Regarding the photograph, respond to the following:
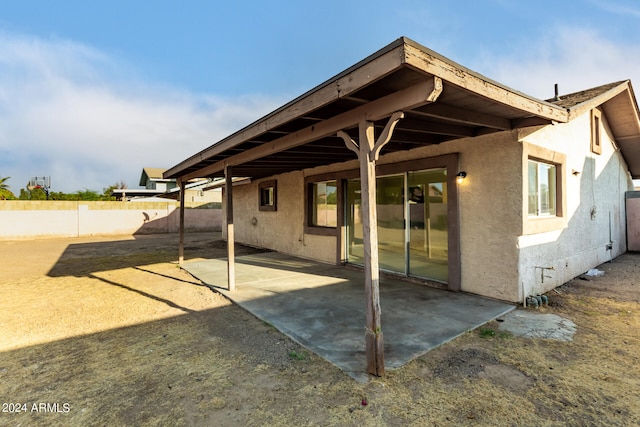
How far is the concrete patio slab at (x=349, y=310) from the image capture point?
320cm

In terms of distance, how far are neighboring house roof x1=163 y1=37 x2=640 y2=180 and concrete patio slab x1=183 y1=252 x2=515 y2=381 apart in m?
2.36

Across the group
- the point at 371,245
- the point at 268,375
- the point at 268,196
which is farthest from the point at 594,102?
the point at 268,196

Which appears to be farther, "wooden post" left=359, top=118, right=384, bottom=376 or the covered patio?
"wooden post" left=359, top=118, right=384, bottom=376

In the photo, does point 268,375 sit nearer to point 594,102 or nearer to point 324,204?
point 324,204

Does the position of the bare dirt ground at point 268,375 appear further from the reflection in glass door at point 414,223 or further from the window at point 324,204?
the window at point 324,204

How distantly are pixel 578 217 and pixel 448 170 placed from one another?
338 centimetres

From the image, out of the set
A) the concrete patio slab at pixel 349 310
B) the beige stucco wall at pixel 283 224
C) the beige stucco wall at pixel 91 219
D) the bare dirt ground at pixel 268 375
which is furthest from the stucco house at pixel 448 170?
the beige stucco wall at pixel 91 219

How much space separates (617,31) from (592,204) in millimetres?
5876

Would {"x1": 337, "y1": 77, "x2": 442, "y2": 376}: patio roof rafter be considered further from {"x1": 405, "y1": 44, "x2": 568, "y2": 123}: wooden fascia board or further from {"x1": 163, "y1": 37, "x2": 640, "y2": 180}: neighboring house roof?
{"x1": 405, "y1": 44, "x2": 568, "y2": 123}: wooden fascia board

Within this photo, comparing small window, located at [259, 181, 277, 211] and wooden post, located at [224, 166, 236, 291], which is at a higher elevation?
small window, located at [259, 181, 277, 211]

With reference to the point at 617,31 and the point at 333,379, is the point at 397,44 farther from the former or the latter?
the point at 617,31

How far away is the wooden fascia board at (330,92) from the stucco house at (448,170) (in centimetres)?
1

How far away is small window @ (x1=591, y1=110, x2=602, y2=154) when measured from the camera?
6959 millimetres

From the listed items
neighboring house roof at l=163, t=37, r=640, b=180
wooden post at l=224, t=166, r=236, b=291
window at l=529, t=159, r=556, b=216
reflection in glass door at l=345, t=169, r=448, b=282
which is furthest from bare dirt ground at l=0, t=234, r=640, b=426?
neighboring house roof at l=163, t=37, r=640, b=180
